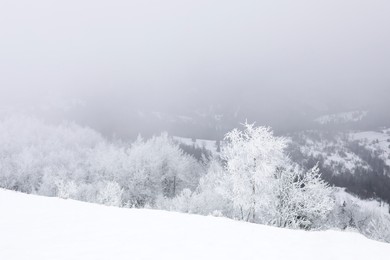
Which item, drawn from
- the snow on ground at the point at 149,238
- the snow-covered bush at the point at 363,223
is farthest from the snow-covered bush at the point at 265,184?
the snow on ground at the point at 149,238

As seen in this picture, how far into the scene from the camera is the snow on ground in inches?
445

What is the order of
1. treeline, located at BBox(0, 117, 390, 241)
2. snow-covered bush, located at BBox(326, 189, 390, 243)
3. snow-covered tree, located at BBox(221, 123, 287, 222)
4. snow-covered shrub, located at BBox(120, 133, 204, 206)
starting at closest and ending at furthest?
1. snow-covered tree, located at BBox(221, 123, 287, 222)
2. treeline, located at BBox(0, 117, 390, 241)
3. snow-covered bush, located at BBox(326, 189, 390, 243)
4. snow-covered shrub, located at BBox(120, 133, 204, 206)

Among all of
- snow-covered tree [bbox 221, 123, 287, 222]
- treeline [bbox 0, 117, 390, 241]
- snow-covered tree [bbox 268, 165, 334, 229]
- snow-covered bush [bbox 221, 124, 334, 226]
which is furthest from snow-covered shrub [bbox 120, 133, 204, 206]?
snow-covered tree [bbox 221, 123, 287, 222]

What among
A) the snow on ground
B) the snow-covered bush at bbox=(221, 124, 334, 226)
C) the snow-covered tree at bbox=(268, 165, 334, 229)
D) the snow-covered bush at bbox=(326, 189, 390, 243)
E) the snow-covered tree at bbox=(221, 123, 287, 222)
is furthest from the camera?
the snow-covered bush at bbox=(326, 189, 390, 243)

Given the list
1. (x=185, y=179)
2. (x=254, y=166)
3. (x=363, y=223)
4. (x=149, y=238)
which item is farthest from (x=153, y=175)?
(x=149, y=238)

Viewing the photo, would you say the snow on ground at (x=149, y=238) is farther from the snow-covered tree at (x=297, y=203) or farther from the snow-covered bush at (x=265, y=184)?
the snow-covered tree at (x=297, y=203)

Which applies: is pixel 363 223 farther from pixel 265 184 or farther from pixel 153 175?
pixel 265 184

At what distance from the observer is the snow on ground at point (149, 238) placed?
11.3 m

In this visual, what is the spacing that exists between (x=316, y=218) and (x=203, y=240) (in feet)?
128

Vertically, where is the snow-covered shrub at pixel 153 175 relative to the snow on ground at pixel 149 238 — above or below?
Result: below

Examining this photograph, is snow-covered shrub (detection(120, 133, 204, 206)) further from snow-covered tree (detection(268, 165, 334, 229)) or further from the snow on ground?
the snow on ground

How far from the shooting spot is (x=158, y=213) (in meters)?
18.8

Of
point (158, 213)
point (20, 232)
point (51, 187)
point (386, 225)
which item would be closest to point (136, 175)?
point (51, 187)

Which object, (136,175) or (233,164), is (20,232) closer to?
(233,164)
